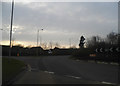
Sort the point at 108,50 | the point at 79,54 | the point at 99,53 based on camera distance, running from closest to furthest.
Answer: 1. the point at 108,50
2. the point at 99,53
3. the point at 79,54

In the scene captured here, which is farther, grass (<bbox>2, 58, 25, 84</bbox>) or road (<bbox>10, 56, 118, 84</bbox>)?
grass (<bbox>2, 58, 25, 84</bbox>)

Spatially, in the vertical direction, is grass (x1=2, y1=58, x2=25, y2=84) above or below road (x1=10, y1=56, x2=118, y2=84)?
above

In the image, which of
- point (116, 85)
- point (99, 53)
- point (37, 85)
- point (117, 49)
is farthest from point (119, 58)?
point (37, 85)

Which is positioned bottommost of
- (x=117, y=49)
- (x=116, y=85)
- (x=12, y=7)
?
(x=116, y=85)

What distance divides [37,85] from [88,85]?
2.59 metres

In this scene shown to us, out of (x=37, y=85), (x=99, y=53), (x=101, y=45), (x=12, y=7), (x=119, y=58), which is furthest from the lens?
(x=101, y=45)

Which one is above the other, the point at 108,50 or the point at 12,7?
the point at 12,7

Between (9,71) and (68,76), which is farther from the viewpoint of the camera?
(9,71)

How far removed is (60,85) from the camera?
10398 millimetres

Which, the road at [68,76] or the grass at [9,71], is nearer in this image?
the road at [68,76]

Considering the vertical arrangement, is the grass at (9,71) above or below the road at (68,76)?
above

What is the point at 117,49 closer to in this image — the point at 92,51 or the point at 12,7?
the point at 92,51

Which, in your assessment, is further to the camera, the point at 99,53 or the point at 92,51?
the point at 92,51

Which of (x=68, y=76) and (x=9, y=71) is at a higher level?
(x=9, y=71)
